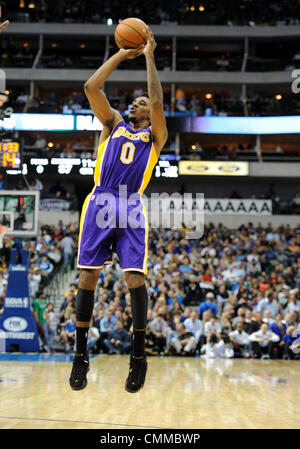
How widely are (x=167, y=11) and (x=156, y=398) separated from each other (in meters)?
28.6

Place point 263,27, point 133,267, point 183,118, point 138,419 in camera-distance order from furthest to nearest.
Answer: point 263,27, point 183,118, point 138,419, point 133,267

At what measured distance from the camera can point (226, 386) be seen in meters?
8.96

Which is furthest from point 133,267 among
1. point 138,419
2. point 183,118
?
point 183,118

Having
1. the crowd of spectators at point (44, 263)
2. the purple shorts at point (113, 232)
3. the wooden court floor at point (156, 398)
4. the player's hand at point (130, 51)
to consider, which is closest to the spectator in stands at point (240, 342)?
the wooden court floor at point (156, 398)

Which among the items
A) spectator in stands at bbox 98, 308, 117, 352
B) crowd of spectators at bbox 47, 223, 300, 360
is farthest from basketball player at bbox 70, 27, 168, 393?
spectator in stands at bbox 98, 308, 117, 352

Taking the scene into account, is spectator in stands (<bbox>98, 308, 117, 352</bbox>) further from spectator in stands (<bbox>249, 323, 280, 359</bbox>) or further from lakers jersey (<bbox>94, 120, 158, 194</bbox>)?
lakers jersey (<bbox>94, 120, 158, 194</bbox>)

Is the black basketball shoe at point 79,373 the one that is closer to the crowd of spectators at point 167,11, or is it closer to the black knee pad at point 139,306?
the black knee pad at point 139,306

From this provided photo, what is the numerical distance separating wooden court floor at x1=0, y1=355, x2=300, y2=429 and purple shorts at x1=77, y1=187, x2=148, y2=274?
7.43 ft

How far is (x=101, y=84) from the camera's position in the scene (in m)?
4.54

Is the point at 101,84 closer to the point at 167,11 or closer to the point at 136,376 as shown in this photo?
the point at 136,376

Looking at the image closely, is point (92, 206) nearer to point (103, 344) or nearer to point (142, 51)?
point (142, 51)

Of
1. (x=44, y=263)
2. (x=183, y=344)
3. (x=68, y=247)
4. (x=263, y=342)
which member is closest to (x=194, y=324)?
(x=183, y=344)

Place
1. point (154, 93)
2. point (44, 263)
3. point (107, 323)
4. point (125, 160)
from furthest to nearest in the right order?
point (44, 263), point (107, 323), point (125, 160), point (154, 93)

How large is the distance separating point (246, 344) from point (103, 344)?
138 inches
